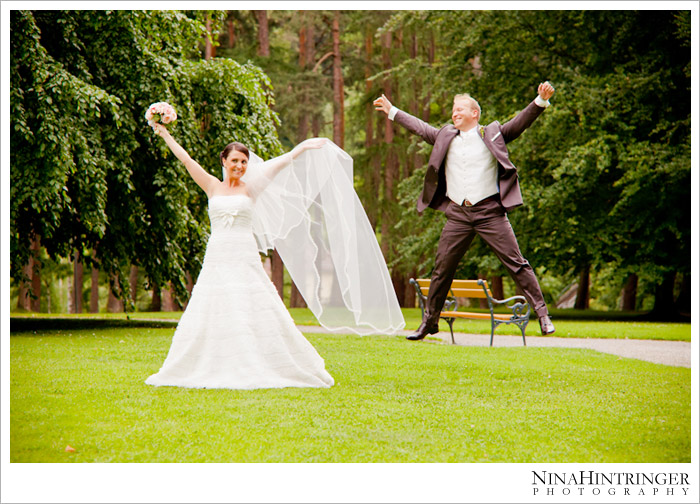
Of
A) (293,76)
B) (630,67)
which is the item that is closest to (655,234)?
(630,67)

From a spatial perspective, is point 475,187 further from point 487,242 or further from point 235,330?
point 235,330

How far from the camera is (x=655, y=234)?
1847 cm

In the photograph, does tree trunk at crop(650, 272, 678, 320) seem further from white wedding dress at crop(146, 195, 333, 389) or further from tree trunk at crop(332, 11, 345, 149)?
white wedding dress at crop(146, 195, 333, 389)

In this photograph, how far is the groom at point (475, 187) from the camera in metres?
5.99

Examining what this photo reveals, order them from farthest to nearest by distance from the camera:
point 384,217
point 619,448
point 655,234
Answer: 1. point 384,217
2. point 655,234
3. point 619,448

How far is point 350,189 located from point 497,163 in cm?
143

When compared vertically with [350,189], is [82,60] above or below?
above

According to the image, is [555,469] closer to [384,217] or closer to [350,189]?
[350,189]

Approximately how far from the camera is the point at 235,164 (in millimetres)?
7000

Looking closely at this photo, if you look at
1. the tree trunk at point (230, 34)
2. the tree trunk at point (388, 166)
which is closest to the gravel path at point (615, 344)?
the tree trunk at point (388, 166)

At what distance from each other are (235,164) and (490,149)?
241cm

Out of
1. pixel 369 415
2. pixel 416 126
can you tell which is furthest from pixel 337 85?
pixel 369 415

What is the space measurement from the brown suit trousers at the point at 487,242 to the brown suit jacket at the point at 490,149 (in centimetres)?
13

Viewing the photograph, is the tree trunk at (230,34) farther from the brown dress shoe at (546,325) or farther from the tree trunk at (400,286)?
the brown dress shoe at (546,325)
